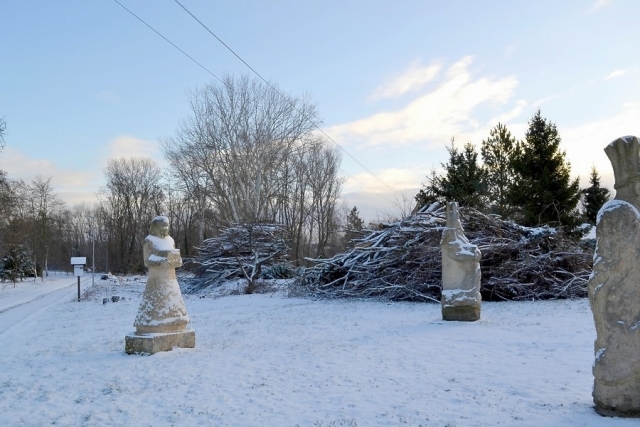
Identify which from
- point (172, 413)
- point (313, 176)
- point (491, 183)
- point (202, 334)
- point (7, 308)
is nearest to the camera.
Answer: point (172, 413)

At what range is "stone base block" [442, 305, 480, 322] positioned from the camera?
10883mm

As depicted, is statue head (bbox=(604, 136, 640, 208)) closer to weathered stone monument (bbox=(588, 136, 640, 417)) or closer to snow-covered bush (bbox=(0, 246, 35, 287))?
weathered stone monument (bbox=(588, 136, 640, 417))

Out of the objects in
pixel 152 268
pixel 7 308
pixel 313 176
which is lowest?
pixel 7 308

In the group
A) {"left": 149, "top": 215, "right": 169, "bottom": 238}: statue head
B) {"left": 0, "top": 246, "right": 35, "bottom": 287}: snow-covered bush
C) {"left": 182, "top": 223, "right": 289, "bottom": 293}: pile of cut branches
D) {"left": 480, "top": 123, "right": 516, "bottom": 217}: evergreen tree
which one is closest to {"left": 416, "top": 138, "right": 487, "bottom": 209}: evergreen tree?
{"left": 480, "top": 123, "right": 516, "bottom": 217}: evergreen tree

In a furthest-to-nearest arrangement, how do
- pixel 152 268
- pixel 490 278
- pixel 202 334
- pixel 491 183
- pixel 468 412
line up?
pixel 491 183, pixel 490 278, pixel 202 334, pixel 152 268, pixel 468 412

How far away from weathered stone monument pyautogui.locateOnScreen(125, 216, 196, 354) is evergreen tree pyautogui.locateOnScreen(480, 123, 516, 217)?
21.2 metres

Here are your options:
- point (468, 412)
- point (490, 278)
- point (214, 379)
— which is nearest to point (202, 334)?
point (214, 379)

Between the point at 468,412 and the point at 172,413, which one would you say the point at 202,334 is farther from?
the point at 468,412

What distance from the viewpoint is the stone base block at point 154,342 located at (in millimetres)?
8383

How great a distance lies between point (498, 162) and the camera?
29.2 m

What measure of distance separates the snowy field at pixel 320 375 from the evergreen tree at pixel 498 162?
16.2 meters

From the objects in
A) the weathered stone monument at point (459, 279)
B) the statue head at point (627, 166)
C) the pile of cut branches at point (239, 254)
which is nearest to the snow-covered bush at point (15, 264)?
the pile of cut branches at point (239, 254)

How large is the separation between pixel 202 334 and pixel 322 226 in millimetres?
33144

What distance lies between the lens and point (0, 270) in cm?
4034
